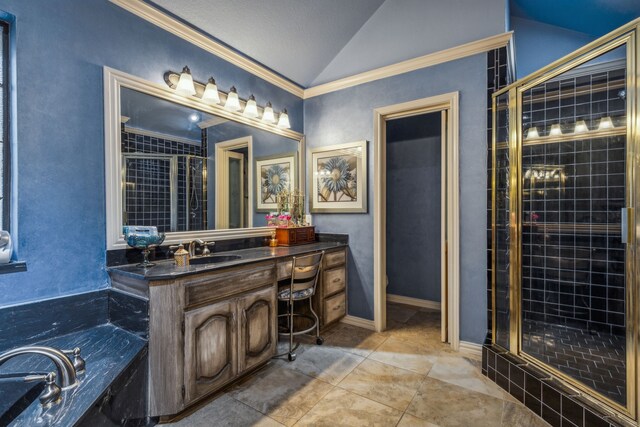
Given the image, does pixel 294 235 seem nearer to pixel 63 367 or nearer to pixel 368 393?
pixel 368 393

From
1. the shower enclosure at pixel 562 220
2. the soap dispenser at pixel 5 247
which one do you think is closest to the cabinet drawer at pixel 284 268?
the soap dispenser at pixel 5 247

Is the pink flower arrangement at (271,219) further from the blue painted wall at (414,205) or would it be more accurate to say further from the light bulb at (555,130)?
the light bulb at (555,130)

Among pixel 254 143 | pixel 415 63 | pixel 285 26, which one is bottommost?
pixel 254 143

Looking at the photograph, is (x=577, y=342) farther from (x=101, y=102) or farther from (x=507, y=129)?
(x=101, y=102)

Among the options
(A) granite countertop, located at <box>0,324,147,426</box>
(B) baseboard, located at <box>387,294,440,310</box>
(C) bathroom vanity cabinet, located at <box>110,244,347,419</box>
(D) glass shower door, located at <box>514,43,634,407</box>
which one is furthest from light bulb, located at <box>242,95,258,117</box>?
(B) baseboard, located at <box>387,294,440,310</box>

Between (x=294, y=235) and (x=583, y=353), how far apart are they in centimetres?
239

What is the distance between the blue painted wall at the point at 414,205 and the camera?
358cm

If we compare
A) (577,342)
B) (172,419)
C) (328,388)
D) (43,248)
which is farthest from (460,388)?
(43,248)

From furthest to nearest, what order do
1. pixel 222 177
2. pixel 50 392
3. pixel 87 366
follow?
pixel 222 177, pixel 87 366, pixel 50 392

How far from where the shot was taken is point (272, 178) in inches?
118

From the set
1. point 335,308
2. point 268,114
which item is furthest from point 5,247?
point 335,308

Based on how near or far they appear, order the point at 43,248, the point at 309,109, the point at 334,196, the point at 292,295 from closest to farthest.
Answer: the point at 43,248, the point at 292,295, the point at 334,196, the point at 309,109

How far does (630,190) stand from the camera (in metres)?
1.42

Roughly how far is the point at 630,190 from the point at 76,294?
294 centimetres
